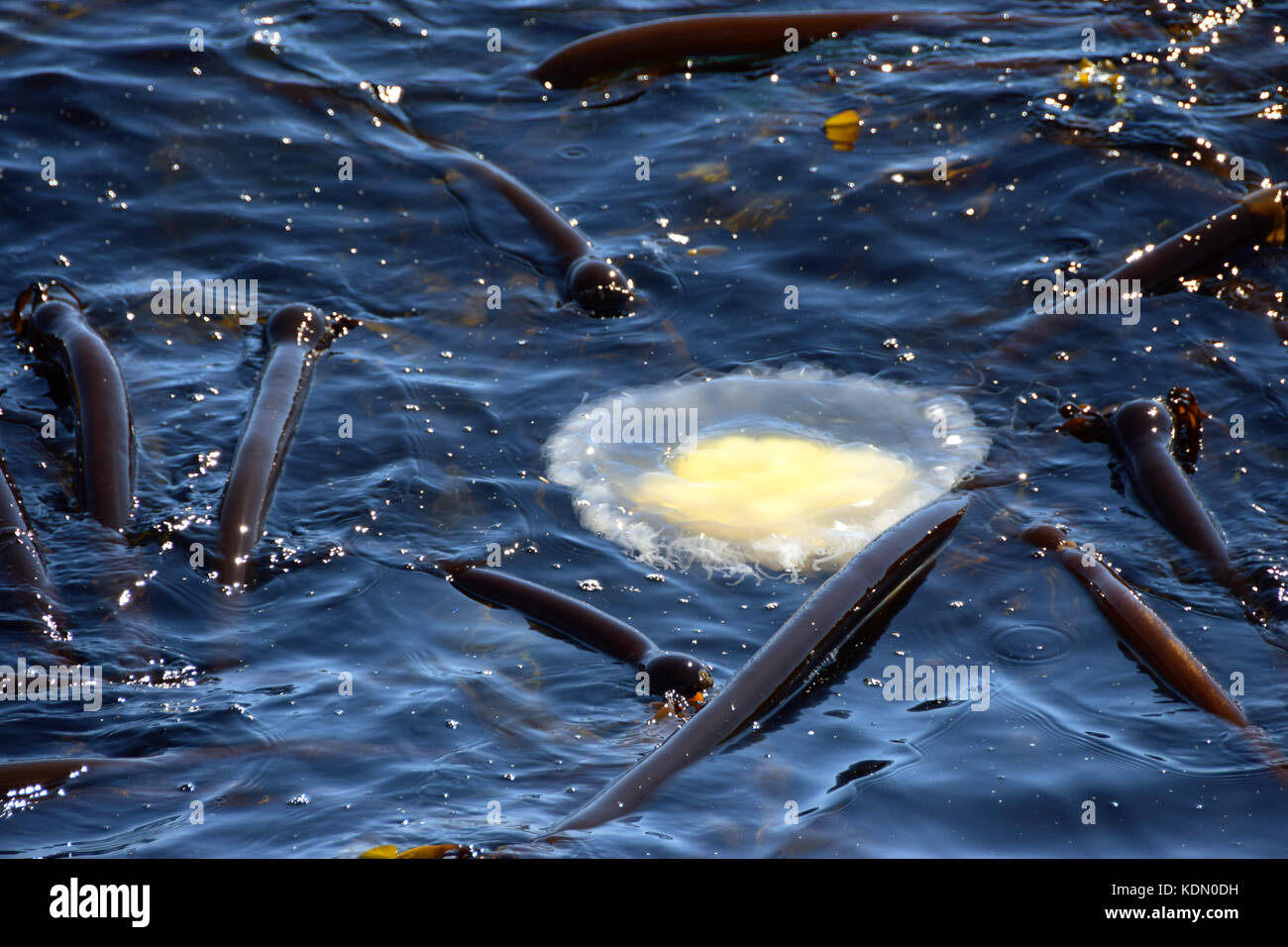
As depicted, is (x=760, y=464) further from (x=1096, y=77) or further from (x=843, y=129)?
(x=1096, y=77)

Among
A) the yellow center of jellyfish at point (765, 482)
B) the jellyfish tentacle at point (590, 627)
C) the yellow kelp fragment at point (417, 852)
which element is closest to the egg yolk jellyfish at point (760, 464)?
the yellow center of jellyfish at point (765, 482)

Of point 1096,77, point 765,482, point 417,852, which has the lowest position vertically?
point 417,852

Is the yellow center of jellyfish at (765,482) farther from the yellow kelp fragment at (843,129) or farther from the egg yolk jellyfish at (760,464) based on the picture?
the yellow kelp fragment at (843,129)

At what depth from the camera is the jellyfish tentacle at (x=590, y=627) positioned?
16.8ft

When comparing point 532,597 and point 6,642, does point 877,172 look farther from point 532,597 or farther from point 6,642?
point 6,642

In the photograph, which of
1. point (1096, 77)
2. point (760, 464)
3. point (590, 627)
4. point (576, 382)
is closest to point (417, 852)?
point (590, 627)

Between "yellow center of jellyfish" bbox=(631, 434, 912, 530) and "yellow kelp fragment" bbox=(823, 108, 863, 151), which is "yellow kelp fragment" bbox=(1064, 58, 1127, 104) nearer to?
"yellow kelp fragment" bbox=(823, 108, 863, 151)

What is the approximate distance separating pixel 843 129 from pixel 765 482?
4.06m

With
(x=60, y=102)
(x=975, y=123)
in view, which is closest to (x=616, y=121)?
(x=975, y=123)

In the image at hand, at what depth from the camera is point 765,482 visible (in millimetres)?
6723

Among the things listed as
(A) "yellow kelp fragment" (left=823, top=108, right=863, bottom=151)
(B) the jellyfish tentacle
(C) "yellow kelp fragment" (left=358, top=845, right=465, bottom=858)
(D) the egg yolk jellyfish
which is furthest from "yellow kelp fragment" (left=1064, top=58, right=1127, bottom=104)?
(C) "yellow kelp fragment" (left=358, top=845, right=465, bottom=858)

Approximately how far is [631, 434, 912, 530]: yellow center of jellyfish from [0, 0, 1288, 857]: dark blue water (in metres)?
0.45

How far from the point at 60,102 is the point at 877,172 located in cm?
581

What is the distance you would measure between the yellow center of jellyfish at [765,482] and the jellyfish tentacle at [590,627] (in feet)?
3.65
